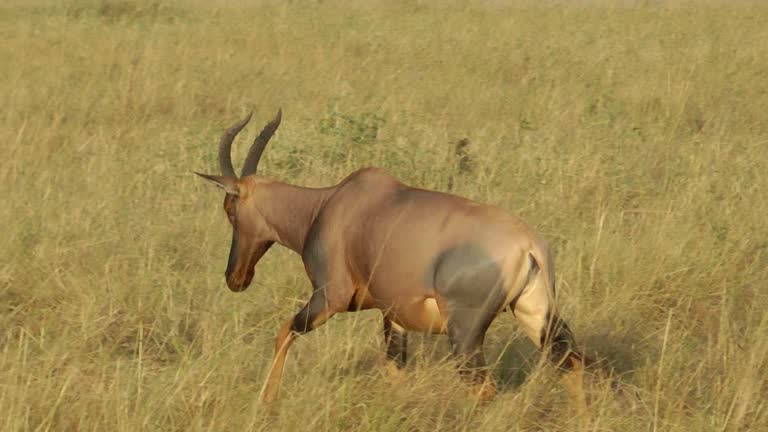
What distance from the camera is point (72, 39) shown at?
1345 cm

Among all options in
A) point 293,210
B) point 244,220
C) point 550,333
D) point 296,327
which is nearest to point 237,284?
point 244,220

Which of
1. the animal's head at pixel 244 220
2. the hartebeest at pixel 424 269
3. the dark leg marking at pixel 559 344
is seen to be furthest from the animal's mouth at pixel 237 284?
the dark leg marking at pixel 559 344

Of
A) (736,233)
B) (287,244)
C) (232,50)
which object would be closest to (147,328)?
(287,244)

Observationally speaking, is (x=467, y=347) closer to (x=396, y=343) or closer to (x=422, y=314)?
(x=422, y=314)

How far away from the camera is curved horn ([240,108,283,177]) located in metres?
5.28

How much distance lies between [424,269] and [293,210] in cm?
94

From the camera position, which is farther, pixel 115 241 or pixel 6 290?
pixel 115 241

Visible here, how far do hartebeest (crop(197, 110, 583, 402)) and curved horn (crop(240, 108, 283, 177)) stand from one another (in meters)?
0.26

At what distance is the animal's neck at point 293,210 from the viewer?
515 centimetres

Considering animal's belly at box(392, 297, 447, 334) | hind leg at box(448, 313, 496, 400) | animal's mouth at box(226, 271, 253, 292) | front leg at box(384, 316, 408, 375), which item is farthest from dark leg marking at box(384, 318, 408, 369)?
animal's mouth at box(226, 271, 253, 292)

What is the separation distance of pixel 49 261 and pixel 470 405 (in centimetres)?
272

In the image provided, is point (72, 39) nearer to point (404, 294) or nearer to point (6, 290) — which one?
point (6, 290)

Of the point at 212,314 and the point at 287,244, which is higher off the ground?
the point at 287,244

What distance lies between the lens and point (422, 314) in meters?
4.50
